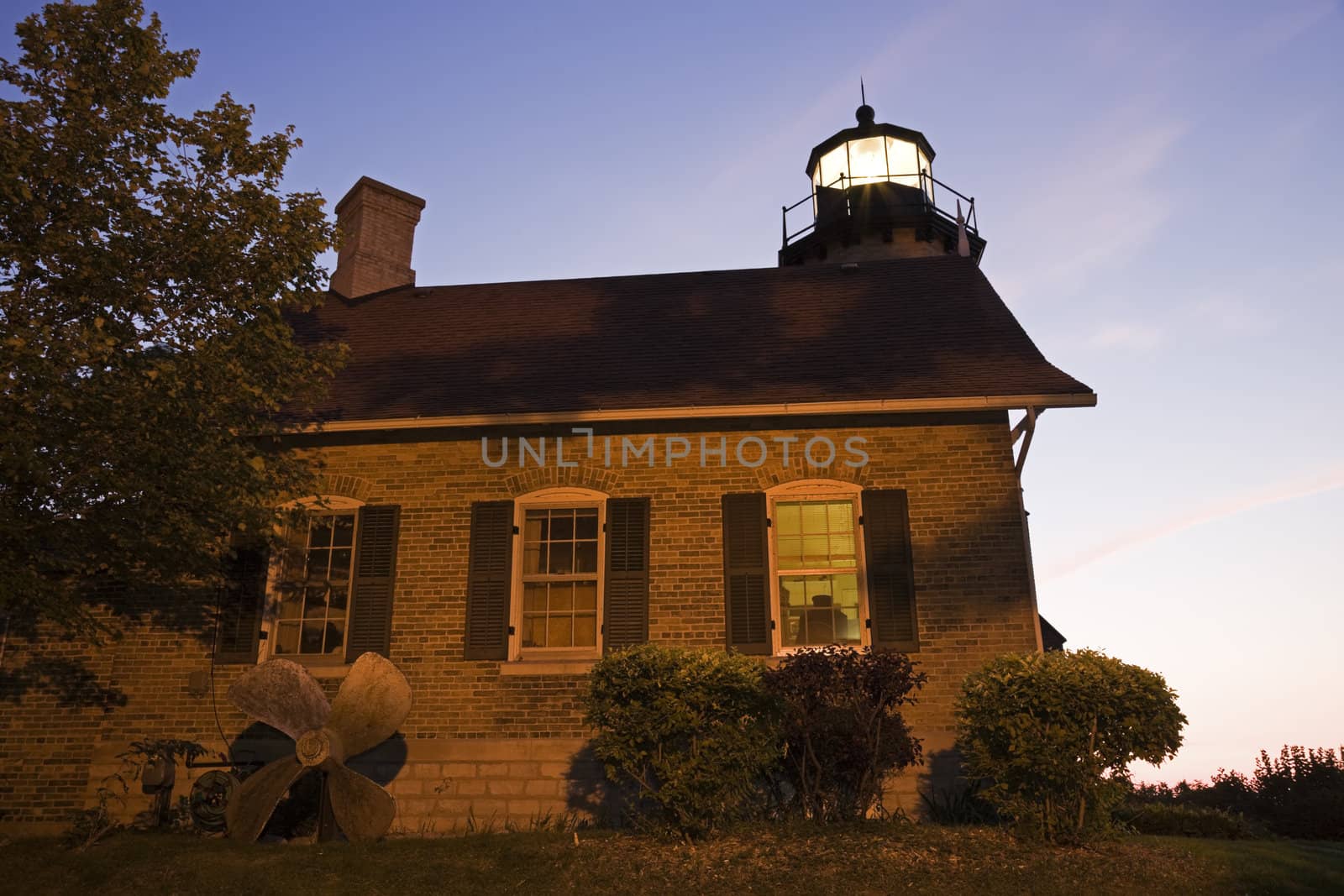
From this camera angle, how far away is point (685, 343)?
13375 millimetres

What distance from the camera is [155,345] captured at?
29.9 ft

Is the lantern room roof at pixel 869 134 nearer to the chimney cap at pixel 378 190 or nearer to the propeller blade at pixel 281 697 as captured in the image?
the chimney cap at pixel 378 190

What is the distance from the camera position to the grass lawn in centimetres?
718

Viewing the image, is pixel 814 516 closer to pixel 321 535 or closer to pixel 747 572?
pixel 747 572

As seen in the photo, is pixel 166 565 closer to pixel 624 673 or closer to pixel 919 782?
pixel 624 673

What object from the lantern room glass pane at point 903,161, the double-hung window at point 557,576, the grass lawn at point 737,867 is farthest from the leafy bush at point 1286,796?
the lantern room glass pane at point 903,161

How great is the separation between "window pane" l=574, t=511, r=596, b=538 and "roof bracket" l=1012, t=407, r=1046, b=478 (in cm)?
446

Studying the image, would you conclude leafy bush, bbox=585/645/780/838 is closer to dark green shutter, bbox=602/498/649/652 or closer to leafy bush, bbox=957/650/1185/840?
leafy bush, bbox=957/650/1185/840

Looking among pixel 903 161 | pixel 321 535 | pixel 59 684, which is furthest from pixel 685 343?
pixel 903 161

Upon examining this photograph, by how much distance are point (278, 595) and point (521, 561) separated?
8.97 ft

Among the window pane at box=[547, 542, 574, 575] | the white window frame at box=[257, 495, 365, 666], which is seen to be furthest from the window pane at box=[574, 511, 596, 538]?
the white window frame at box=[257, 495, 365, 666]

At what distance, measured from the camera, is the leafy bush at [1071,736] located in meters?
7.67

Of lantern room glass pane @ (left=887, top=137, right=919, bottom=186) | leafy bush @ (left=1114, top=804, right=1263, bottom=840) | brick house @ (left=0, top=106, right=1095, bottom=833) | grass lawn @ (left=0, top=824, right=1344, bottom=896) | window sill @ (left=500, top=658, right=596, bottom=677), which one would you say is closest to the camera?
grass lawn @ (left=0, top=824, right=1344, bottom=896)

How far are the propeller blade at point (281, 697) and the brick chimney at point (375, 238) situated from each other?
882cm
